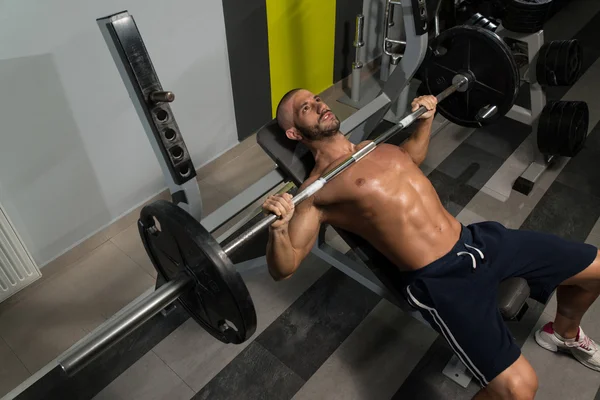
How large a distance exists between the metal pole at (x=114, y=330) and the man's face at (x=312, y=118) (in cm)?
66

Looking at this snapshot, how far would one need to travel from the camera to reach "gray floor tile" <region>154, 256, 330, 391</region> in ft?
5.45

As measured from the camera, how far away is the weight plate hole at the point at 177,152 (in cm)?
132

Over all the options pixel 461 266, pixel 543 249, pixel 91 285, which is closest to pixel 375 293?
pixel 461 266

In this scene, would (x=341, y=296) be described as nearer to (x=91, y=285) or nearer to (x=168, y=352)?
(x=168, y=352)

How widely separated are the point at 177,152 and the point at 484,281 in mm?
948

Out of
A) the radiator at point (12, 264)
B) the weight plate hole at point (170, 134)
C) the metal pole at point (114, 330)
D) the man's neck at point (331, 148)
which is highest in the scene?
the weight plate hole at point (170, 134)

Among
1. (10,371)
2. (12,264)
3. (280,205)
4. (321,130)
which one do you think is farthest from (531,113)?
(10,371)

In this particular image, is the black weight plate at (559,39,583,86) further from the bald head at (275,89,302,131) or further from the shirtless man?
the bald head at (275,89,302,131)

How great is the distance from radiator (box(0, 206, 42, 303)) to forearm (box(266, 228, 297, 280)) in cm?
95

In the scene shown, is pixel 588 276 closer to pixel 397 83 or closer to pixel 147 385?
pixel 397 83

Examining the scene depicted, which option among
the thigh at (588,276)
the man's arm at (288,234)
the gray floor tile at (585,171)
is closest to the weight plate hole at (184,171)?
the man's arm at (288,234)

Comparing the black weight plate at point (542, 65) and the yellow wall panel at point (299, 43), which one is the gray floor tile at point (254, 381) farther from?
the black weight plate at point (542, 65)

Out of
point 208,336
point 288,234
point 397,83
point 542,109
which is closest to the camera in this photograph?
point 288,234

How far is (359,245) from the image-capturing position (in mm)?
1564
